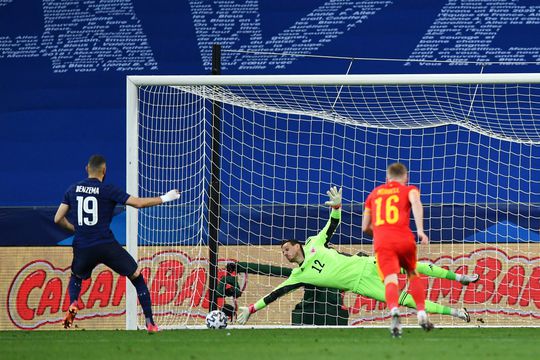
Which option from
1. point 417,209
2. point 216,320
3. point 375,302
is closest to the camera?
point 417,209

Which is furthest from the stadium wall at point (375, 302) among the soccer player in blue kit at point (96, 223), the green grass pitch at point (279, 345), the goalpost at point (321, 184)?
the soccer player in blue kit at point (96, 223)

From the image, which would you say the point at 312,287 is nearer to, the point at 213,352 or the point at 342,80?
the point at 342,80

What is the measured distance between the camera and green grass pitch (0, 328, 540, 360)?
22.8 feet

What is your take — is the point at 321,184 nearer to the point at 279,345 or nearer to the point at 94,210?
the point at 94,210

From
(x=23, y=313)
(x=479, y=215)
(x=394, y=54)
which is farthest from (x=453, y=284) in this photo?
(x=23, y=313)

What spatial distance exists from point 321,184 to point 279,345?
661cm

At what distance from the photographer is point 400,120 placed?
44.8 ft

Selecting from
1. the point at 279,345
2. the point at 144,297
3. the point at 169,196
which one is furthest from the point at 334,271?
the point at 279,345

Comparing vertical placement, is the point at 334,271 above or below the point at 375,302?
above

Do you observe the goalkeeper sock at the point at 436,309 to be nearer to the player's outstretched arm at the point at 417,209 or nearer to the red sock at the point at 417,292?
the red sock at the point at 417,292

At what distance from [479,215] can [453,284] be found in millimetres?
871

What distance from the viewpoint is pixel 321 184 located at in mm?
14367

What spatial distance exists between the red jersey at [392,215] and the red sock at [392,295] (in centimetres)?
34

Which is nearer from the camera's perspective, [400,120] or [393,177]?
[393,177]
